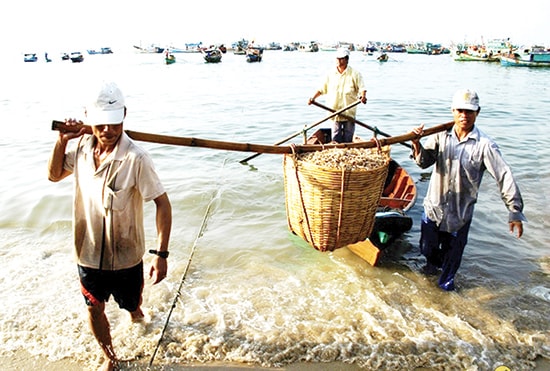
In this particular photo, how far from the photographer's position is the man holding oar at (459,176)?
327cm

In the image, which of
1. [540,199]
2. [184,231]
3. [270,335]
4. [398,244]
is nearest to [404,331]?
[270,335]

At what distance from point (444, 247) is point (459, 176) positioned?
85 cm

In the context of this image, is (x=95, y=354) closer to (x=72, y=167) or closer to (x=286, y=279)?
(x=72, y=167)

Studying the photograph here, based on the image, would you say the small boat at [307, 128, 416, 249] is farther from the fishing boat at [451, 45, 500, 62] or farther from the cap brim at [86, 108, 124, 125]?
the fishing boat at [451, 45, 500, 62]

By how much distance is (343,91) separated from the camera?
6.74 m

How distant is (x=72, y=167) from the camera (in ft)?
8.00

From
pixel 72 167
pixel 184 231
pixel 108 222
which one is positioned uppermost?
pixel 72 167

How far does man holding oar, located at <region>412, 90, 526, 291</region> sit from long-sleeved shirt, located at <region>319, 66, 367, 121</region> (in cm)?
319

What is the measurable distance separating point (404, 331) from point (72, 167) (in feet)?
9.58

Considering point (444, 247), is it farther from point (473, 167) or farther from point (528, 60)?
point (528, 60)

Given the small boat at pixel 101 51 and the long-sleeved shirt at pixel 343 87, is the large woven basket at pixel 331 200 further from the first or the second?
the small boat at pixel 101 51

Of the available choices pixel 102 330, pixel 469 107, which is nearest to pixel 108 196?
pixel 102 330

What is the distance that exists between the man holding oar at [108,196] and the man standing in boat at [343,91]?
4758 millimetres

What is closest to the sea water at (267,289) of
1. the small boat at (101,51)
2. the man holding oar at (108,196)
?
the man holding oar at (108,196)
